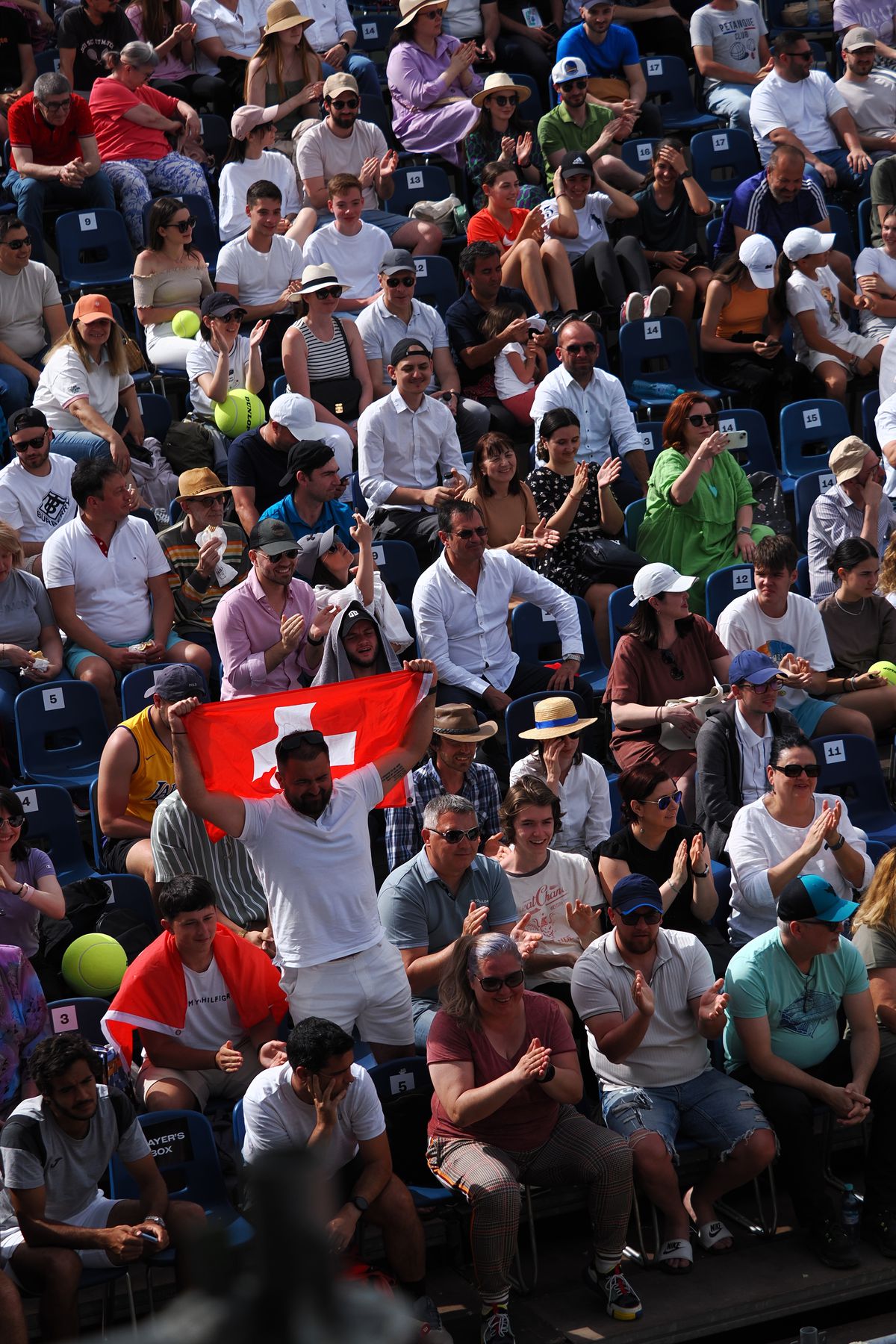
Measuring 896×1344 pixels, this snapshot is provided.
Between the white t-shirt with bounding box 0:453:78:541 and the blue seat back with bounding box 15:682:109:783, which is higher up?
the white t-shirt with bounding box 0:453:78:541

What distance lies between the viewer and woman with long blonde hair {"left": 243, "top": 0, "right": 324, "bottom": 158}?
1070cm

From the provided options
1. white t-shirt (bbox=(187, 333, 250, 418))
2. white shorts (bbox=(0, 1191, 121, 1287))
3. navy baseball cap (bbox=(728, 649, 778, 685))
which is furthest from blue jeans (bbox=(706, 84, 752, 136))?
white shorts (bbox=(0, 1191, 121, 1287))

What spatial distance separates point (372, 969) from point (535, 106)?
8018mm

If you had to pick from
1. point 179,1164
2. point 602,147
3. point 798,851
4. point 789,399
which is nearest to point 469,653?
point 798,851

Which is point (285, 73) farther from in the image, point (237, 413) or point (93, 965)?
point (93, 965)

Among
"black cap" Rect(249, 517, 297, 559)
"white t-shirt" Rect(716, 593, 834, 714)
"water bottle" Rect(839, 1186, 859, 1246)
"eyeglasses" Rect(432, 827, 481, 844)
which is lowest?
"water bottle" Rect(839, 1186, 859, 1246)

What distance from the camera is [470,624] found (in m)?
7.52

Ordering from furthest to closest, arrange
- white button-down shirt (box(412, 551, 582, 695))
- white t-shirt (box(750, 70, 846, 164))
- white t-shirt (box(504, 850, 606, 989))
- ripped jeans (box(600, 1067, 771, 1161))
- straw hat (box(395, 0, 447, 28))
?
1. white t-shirt (box(750, 70, 846, 164))
2. straw hat (box(395, 0, 447, 28))
3. white button-down shirt (box(412, 551, 582, 695))
4. white t-shirt (box(504, 850, 606, 989))
5. ripped jeans (box(600, 1067, 771, 1161))

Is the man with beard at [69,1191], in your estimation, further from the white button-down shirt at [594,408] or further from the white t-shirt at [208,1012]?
the white button-down shirt at [594,408]

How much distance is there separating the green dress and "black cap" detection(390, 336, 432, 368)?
1296 mm

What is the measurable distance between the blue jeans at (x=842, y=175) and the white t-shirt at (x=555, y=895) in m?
6.66

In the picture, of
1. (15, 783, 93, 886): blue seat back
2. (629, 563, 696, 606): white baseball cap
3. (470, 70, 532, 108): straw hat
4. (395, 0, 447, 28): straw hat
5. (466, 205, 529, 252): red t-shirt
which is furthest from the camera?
(395, 0, 447, 28): straw hat

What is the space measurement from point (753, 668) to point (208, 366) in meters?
3.54

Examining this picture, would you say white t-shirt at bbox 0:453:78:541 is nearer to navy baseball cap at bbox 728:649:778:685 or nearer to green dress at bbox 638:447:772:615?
green dress at bbox 638:447:772:615
